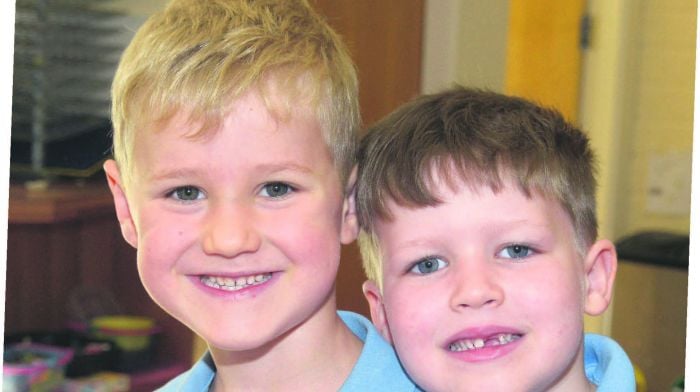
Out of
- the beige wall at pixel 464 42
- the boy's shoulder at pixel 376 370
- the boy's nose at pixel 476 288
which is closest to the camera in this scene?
the boy's nose at pixel 476 288

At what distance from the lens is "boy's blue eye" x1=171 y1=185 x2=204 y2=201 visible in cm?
114

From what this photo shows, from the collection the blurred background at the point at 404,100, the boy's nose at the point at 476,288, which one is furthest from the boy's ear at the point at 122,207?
the blurred background at the point at 404,100

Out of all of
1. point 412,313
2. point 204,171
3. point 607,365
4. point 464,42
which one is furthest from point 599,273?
point 464,42

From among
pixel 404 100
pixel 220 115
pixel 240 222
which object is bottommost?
pixel 404 100

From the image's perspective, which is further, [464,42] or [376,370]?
[464,42]

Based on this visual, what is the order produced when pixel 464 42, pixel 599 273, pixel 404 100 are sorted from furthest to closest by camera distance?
pixel 404 100
pixel 464 42
pixel 599 273

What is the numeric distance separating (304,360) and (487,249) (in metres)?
0.29

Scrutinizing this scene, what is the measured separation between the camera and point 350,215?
1248mm

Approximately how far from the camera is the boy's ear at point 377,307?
1243 mm

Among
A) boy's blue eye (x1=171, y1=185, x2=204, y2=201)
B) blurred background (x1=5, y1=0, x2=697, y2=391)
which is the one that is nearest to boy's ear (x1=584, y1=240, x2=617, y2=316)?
boy's blue eye (x1=171, y1=185, x2=204, y2=201)

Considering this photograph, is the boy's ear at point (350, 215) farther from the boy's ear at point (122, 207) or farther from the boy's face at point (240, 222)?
the boy's ear at point (122, 207)

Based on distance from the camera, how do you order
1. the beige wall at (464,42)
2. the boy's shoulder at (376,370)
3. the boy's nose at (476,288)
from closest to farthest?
the boy's nose at (476,288)
the boy's shoulder at (376,370)
the beige wall at (464,42)

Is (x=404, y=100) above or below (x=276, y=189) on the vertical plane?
below

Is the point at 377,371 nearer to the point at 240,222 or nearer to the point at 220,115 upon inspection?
the point at 240,222
